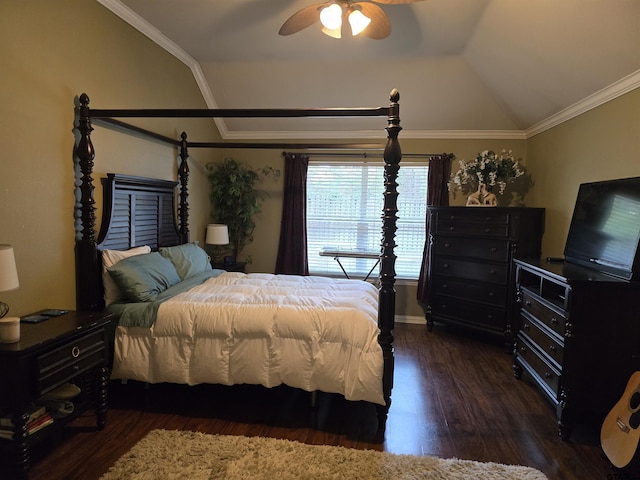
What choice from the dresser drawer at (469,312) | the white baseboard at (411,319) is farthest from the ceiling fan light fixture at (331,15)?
the white baseboard at (411,319)

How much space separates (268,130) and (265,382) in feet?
10.7

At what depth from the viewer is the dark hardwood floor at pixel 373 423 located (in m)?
1.99

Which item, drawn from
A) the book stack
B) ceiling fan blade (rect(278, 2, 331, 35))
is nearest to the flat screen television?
ceiling fan blade (rect(278, 2, 331, 35))

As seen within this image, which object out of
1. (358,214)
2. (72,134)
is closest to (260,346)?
(72,134)

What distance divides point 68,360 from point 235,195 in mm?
2716

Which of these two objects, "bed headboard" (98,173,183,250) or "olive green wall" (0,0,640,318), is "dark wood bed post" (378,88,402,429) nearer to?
"olive green wall" (0,0,640,318)

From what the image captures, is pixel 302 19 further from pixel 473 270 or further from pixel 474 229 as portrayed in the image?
pixel 473 270

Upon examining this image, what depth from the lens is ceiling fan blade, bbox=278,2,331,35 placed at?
7.17 feet

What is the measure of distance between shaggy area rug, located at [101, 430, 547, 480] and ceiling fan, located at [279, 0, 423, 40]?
A: 8.06 feet

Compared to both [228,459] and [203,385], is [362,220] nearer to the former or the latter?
[203,385]

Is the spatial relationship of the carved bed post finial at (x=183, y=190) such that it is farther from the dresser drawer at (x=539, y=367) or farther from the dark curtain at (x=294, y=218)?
the dresser drawer at (x=539, y=367)

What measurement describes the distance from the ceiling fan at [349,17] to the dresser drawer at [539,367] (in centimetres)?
240

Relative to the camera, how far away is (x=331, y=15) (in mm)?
2076

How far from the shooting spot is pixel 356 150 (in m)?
4.47
